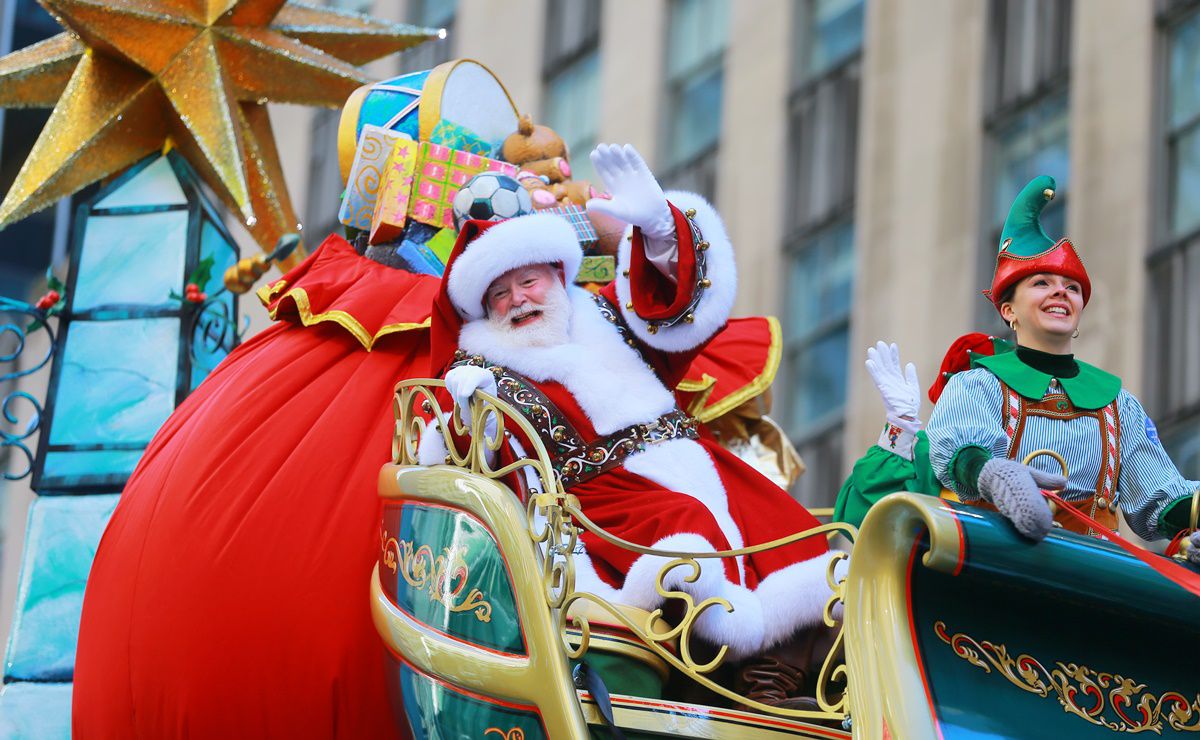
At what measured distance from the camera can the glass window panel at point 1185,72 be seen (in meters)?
13.3

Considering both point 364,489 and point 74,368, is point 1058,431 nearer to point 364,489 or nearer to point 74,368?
point 364,489

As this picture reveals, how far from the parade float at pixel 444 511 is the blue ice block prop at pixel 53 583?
0.01 metres

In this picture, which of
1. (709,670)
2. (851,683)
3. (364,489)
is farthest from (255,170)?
(851,683)

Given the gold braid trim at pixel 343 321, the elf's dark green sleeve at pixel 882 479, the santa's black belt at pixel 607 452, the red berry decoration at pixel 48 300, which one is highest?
→ the gold braid trim at pixel 343 321

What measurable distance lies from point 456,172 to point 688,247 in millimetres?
1147

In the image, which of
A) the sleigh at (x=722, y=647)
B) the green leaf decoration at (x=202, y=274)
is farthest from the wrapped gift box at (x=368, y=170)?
the sleigh at (x=722, y=647)

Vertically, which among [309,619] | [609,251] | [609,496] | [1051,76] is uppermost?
[1051,76]

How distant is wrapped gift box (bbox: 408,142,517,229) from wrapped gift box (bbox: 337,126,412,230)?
15 centimetres

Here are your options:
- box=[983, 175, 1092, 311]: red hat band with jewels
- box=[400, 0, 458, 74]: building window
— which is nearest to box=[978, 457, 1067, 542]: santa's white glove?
box=[983, 175, 1092, 311]: red hat band with jewels

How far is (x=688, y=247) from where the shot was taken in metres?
5.83

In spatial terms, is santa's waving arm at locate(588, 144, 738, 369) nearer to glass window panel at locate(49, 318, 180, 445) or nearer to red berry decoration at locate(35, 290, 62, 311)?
glass window panel at locate(49, 318, 180, 445)

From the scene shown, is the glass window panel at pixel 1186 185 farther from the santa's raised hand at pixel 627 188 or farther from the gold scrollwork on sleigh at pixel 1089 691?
the gold scrollwork on sleigh at pixel 1089 691

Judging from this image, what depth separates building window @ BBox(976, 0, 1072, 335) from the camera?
14352mm

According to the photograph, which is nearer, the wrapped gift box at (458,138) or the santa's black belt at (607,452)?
the santa's black belt at (607,452)
